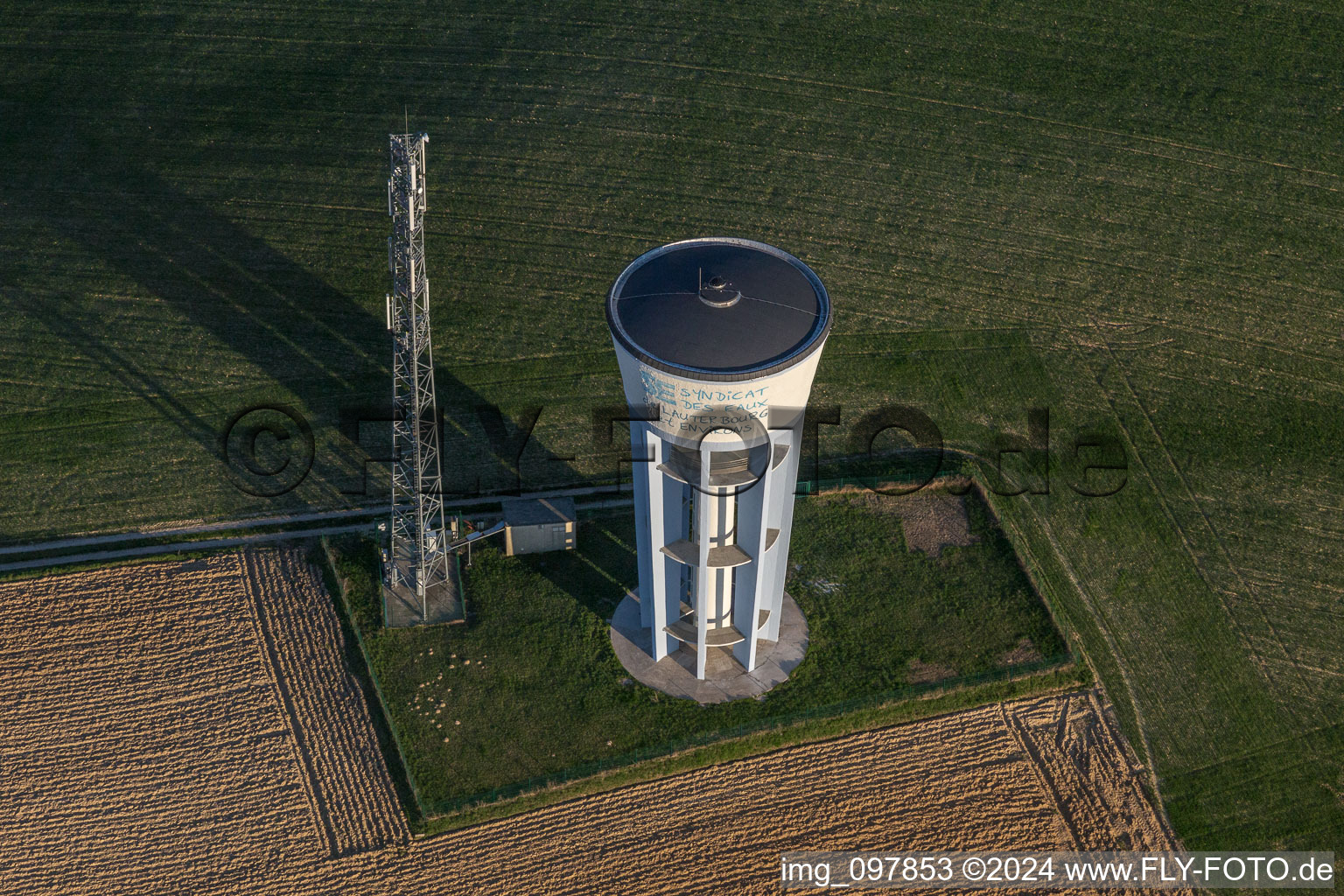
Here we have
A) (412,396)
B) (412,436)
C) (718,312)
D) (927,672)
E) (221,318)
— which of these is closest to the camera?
(718,312)

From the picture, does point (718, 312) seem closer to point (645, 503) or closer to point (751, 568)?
point (645, 503)

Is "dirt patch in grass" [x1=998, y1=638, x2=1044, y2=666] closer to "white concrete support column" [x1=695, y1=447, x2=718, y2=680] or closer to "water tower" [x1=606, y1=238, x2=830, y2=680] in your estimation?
"water tower" [x1=606, y1=238, x2=830, y2=680]

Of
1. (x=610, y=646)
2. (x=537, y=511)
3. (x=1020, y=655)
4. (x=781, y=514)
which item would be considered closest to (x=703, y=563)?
(x=781, y=514)

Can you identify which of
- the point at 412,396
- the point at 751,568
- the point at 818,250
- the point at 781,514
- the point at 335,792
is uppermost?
the point at 412,396

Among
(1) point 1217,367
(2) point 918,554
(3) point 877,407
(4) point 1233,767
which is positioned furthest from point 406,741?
(1) point 1217,367

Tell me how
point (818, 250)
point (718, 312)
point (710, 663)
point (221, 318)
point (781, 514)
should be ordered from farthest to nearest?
1. point (818, 250)
2. point (221, 318)
3. point (710, 663)
4. point (781, 514)
5. point (718, 312)

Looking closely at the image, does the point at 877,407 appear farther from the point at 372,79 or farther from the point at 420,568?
the point at 372,79
